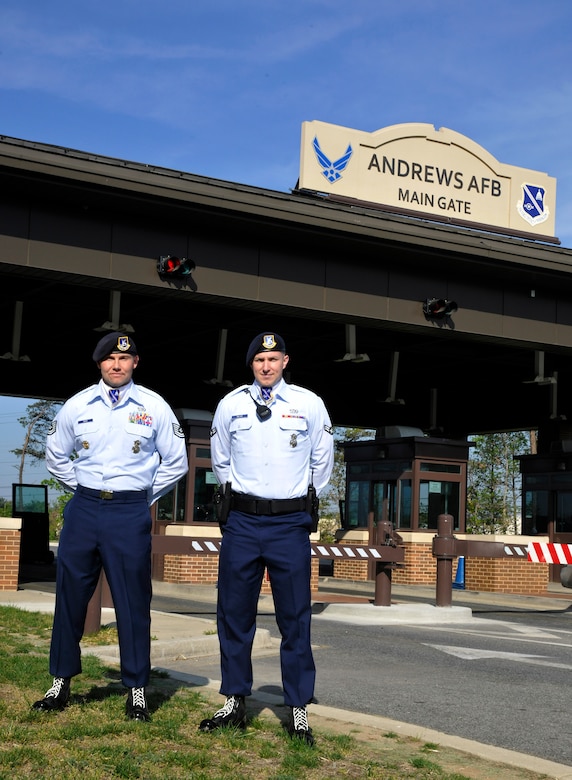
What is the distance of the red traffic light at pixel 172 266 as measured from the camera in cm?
1647

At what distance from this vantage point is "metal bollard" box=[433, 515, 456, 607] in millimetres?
15867

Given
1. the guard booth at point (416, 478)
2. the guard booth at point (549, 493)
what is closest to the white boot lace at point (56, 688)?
the guard booth at point (416, 478)

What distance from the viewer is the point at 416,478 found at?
24.3m

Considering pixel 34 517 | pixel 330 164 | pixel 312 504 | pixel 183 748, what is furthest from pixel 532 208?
pixel 183 748

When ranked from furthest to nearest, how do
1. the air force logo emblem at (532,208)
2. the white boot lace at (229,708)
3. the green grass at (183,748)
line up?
the air force logo emblem at (532,208), the white boot lace at (229,708), the green grass at (183,748)

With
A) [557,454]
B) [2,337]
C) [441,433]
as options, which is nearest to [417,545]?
[557,454]

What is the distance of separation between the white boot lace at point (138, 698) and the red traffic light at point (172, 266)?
11.3m

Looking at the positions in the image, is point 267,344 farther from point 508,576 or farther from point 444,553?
point 508,576

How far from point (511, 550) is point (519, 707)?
9.55 m

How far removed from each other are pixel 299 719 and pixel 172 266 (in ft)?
38.3

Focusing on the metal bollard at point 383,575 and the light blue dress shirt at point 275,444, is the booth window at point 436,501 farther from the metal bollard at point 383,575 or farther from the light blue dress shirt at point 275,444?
the light blue dress shirt at point 275,444

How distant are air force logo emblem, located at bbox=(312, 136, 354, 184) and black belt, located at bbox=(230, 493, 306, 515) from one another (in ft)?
48.0

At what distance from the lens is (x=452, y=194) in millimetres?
20906

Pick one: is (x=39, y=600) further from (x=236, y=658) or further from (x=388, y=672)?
(x=236, y=658)
